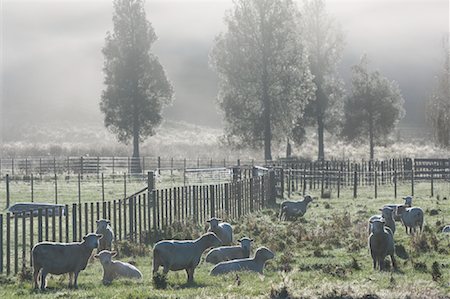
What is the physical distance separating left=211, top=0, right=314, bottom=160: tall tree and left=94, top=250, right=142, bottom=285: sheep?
148 feet

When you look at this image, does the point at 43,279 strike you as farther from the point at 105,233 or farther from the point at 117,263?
the point at 105,233

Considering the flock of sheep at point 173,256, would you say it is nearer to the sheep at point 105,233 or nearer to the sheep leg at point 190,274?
the sheep leg at point 190,274

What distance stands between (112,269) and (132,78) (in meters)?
54.0

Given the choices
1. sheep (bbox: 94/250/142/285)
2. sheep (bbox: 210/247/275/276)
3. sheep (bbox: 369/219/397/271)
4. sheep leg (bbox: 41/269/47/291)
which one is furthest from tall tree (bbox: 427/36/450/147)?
sheep leg (bbox: 41/269/47/291)

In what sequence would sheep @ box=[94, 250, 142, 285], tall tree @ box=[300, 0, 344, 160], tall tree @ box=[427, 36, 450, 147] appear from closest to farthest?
sheep @ box=[94, 250, 142, 285] < tall tree @ box=[427, 36, 450, 147] < tall tree @ box=[300, 0, 344, 160]

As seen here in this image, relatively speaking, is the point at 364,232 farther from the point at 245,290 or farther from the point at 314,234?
the point at 245,290

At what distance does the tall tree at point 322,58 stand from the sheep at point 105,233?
54.0 meters

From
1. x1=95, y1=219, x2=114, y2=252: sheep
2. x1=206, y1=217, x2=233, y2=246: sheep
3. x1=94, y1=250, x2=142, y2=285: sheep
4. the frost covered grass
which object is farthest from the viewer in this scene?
the frost covered grass

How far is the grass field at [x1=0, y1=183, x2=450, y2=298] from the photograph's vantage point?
549 inches

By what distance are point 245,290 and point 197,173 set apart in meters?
35.1

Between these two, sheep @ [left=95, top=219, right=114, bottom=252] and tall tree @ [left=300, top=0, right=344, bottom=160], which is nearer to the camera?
sheep @ [left=95, top=219, right=114, bottom=252]

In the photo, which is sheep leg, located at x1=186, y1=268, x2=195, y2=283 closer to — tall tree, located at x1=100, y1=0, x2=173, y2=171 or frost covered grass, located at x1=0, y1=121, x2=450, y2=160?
frost covered grass, located at x1=0, y1=121, x2=450, y2=160

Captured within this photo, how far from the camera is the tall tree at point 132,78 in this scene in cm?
6906

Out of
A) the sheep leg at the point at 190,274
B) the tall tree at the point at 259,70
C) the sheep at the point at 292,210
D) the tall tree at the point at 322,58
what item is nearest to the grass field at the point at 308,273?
the sheep leg at the point at 190,274
